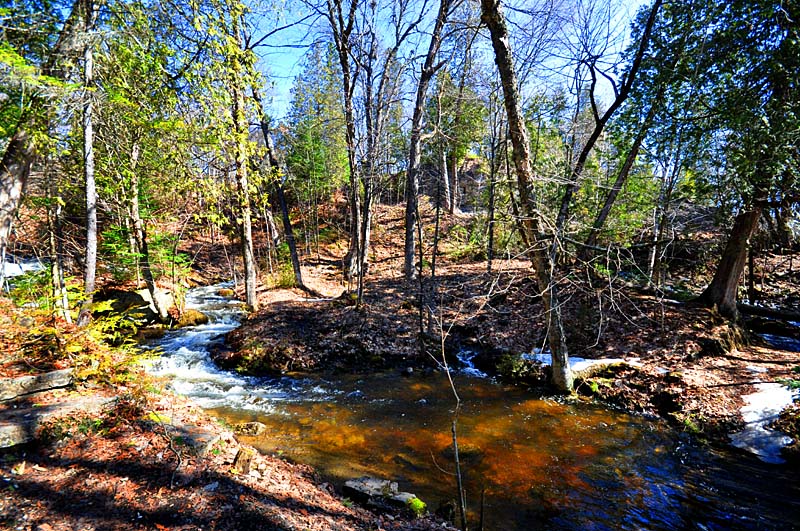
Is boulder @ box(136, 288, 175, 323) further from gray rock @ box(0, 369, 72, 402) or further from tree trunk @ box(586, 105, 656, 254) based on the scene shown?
tree trunk @ box(586, 105, 656, 254)

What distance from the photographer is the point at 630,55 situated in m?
9.36

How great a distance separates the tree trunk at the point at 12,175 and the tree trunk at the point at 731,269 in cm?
1508

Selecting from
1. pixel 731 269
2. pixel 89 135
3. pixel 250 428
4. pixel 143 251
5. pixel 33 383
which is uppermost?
pixel 89 135

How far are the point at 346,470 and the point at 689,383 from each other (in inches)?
269

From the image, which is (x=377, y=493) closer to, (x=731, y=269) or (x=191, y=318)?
(x=731, y=269)

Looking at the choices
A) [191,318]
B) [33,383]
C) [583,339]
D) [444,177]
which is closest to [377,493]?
[33,383]

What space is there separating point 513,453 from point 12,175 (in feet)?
31.3

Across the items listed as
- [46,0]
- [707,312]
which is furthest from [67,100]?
[707,312]

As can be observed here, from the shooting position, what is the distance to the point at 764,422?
5.82m

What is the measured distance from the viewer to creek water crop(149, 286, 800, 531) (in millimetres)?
4293

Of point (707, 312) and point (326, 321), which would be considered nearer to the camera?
point (707, 312)

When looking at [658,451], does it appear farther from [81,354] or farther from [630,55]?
[630,55]

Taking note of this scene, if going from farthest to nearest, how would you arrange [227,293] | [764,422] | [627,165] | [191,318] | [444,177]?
1. [444,177]
2. [227,293]
3. [191,318]
4. [627,165]
5. [764,422]

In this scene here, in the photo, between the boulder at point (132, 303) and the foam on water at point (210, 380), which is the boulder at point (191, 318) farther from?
the boulder at point (132, 303)
